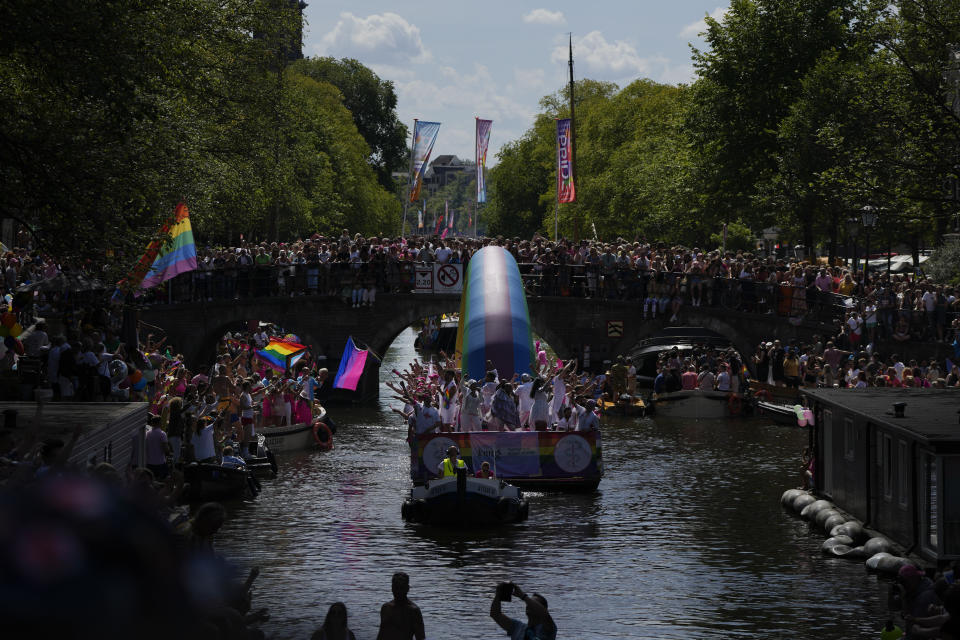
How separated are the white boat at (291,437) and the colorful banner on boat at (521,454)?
23.8 ft

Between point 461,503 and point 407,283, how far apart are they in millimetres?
24286

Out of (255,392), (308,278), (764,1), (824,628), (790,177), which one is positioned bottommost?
(824,628)

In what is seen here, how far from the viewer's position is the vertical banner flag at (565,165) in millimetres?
55062

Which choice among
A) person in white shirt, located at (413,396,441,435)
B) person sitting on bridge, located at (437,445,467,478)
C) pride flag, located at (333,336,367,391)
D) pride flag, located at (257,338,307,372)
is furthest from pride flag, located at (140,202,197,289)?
person sitting on bridge, located at (437,445,467,478)

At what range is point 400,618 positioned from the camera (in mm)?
12055

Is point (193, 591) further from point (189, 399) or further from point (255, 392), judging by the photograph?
point (255, 392)

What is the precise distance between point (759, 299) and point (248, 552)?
86.8 feet

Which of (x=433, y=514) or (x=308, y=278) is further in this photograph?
(x=308, y=278)

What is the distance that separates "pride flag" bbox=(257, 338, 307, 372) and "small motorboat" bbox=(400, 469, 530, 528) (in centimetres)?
1486

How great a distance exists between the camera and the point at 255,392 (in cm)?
3291

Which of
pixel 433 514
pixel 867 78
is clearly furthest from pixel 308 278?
pixel 433 514

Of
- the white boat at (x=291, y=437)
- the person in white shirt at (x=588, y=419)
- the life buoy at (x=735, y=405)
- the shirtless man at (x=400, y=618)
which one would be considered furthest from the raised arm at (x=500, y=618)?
the life buoy at (x=735, y=405)

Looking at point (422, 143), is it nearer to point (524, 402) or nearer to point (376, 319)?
point (376, 319)

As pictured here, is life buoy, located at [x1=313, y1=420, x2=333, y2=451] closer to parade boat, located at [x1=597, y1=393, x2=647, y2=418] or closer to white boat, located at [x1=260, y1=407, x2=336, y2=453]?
white boat, located at [x1=260, y1=407, x2=336, y2=453]
